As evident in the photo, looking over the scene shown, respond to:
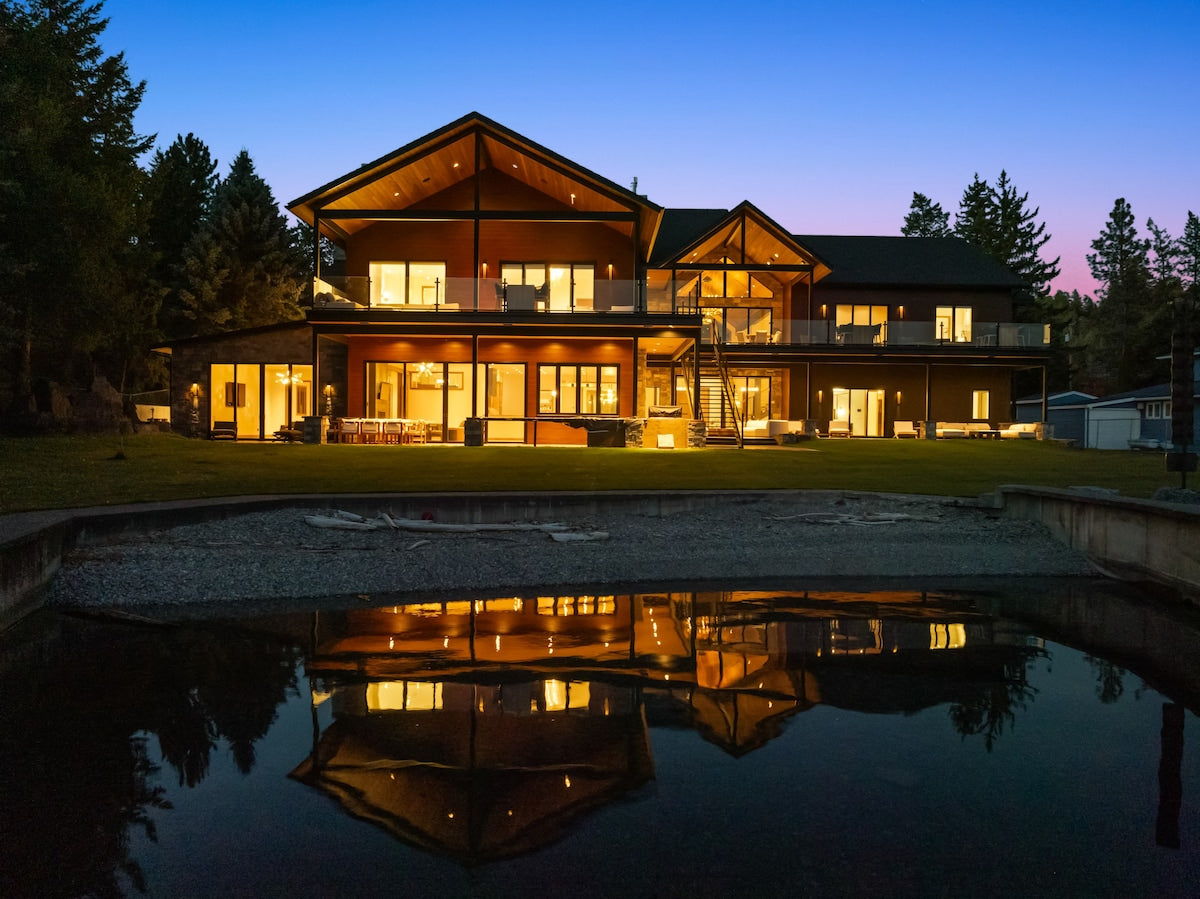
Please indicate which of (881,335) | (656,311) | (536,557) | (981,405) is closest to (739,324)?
(881,335)

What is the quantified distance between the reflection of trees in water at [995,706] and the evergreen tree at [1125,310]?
54.4 meters

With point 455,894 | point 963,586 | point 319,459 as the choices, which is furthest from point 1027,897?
point 319,459

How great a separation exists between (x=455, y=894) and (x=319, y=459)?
47.7 ft

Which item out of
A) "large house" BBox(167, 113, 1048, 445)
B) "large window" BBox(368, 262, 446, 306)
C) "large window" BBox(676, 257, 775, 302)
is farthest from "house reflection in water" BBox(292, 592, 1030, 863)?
"large window" BBox(676, 257, 775, 302)

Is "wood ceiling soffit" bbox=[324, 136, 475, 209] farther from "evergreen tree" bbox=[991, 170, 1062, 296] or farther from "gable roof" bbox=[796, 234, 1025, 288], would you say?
"evergreen tree" bbox=[991, 170, 1062, 296]

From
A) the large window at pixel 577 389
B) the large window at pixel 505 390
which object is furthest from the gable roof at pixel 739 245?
the large window at pixel 505 390

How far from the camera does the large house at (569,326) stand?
73.2 ft

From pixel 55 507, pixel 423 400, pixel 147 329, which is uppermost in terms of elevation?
pixel 147 329

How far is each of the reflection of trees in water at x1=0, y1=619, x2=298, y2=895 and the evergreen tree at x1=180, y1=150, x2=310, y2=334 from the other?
36.1 metres

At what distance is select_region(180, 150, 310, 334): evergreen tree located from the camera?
39031 millimetres

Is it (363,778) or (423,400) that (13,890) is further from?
(423,400)

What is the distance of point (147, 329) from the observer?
3891cm

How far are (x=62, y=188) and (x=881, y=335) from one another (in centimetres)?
2488

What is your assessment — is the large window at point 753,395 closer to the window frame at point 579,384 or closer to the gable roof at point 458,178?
the window frame at point 579,384
